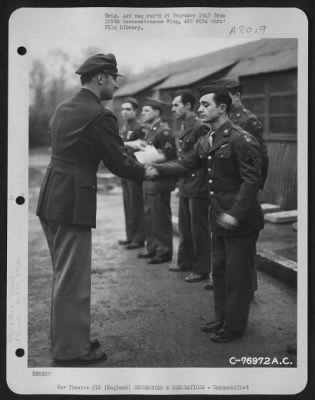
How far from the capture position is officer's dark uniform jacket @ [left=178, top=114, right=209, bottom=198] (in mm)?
3568

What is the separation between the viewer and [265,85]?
4.50 m

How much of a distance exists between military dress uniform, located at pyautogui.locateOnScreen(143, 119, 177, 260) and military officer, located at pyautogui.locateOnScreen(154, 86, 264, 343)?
1.14 metres

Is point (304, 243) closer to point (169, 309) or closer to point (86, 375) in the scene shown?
point (169, 309)

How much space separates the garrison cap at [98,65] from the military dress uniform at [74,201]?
0.11 m

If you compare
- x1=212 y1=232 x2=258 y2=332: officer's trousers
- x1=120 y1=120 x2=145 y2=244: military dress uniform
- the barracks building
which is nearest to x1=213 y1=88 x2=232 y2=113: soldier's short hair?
the barracks building

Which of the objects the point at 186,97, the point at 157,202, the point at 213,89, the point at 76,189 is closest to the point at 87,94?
the point at 76,189

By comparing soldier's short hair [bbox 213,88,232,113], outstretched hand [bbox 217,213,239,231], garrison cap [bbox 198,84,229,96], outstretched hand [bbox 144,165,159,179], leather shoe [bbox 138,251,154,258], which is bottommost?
leather shoe [bbox 138,251,154,258]

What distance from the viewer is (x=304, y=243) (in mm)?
2959

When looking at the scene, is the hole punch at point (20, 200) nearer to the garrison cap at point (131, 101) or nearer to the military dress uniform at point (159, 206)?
the military dress uniform at point (159, 206)

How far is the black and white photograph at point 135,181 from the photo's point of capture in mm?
2701

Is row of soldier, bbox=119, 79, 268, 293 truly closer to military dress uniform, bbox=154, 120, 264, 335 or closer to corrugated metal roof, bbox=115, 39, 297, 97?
corrugated metal roof, bbox=115, 39, 297, 97

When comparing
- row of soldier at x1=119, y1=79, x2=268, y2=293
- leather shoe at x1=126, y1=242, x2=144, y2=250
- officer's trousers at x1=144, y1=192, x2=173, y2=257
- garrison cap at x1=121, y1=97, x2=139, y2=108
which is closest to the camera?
row of soldier at x1=119, y1=79, x2=268, y2=293

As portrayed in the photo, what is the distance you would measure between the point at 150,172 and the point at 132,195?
1.77 m

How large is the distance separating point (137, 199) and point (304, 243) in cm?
208
